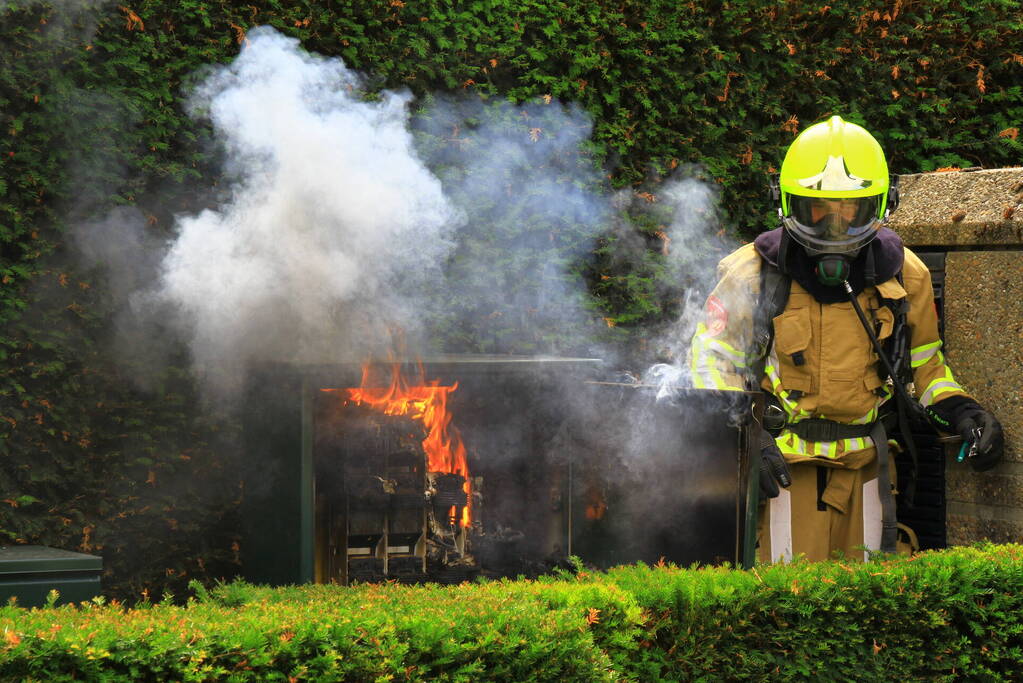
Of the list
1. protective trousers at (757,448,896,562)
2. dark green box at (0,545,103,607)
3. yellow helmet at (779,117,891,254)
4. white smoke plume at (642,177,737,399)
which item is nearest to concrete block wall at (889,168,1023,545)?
protective trousers at (757,448,896,562)

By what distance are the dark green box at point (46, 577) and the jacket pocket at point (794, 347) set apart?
2.65m

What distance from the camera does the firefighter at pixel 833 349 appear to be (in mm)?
4867

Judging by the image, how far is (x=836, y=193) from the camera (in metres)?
4.83

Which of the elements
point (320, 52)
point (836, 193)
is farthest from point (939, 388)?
point (320, 52)

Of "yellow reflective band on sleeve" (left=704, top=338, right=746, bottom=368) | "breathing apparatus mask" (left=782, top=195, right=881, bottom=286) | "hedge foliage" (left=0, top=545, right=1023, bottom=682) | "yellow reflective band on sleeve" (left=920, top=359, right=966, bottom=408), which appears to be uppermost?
"breathing apparatus mask" (left=782, top=195, right=881, bottom=286)

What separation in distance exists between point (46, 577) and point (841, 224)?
3142 millimetres

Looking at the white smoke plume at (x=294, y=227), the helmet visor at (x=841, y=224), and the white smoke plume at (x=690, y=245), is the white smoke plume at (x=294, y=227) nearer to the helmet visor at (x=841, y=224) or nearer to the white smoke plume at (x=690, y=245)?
the white smoke plume at (x=690, y=245)

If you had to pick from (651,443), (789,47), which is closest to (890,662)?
(651,443)

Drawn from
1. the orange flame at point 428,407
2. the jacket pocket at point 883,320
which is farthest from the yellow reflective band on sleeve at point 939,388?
the orange flame at point 428,407

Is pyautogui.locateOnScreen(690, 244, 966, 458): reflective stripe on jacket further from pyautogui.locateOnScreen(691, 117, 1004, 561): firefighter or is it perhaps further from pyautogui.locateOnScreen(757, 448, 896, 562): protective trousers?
pyautogui.locateOnScreen(757, 448, 896, 562): protective trousers

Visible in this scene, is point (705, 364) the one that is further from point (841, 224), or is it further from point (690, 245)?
point (690, 245)

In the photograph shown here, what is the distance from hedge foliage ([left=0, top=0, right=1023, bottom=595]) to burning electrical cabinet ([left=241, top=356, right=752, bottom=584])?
549mm

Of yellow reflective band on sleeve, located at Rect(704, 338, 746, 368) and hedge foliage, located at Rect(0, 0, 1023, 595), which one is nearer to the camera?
yellow reflective band on sleeve, located at Rect(704, 338, 746, 368)

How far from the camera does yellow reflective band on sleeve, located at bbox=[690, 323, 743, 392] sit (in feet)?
16.0
